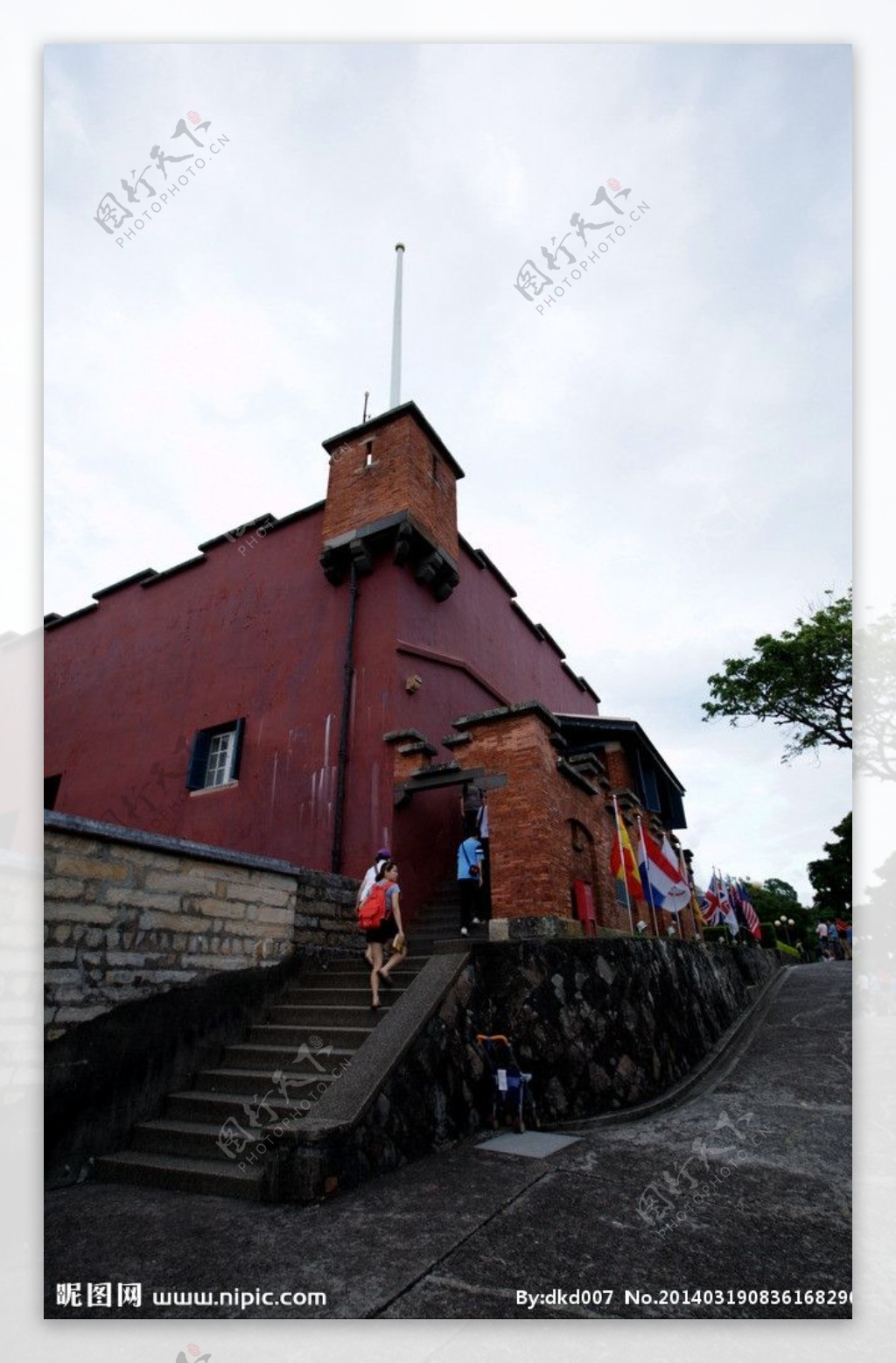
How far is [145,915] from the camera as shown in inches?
227

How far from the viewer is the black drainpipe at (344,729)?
9680mm

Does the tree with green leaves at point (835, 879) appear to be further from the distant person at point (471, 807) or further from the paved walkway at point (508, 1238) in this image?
the paved walkway at point (508, 1238)

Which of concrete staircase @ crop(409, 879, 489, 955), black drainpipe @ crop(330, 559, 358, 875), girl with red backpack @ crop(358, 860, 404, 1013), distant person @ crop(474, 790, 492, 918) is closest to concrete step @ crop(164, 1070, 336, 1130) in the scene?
girl with red backpack @ crop(358, 860, 404, 1013)

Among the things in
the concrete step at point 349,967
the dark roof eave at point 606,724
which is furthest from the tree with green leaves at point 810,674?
the concrete step at point 349,967

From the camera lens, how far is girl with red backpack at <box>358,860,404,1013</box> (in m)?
6.53

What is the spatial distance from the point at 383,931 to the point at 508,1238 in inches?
140

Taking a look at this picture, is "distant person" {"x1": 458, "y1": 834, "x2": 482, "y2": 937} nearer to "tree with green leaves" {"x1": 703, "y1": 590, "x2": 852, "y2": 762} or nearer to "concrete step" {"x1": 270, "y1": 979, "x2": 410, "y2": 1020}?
"concrete step" {"x1": 270, "y1": 979, "x2": 410, "y2": 1020}

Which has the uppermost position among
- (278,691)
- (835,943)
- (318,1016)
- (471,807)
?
(278,691)

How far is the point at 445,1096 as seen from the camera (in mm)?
5203

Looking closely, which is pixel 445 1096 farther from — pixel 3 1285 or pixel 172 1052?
pixel 3 1285

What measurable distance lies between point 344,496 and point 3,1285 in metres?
10.6

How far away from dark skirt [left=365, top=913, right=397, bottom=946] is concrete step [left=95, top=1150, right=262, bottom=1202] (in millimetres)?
2247

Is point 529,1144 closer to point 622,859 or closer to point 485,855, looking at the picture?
point 485,855

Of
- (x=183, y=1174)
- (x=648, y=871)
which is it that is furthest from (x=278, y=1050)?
(x=648, y=871)
